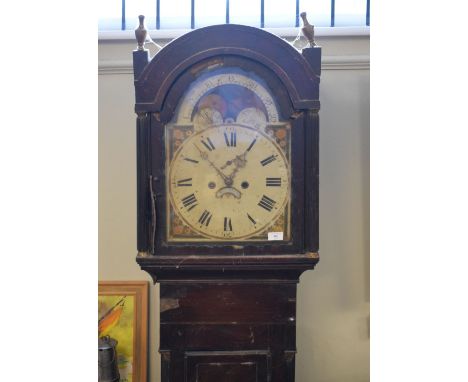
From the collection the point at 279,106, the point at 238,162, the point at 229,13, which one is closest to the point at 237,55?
the point at 279,106

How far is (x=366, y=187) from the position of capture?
1.60 meters

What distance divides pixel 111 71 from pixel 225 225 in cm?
87

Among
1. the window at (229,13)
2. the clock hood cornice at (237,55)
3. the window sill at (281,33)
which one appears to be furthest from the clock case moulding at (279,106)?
the window at (229,13)

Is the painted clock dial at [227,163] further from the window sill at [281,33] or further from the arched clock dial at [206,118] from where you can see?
the window sill at [281,33]

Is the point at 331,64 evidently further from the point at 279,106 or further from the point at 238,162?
the point at 238,162

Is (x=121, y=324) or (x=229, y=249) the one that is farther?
(x=121, y=324)

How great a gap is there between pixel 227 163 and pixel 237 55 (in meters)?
0.32

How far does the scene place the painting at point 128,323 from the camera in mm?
1604

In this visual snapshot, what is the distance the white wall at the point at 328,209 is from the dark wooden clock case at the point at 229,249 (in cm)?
42

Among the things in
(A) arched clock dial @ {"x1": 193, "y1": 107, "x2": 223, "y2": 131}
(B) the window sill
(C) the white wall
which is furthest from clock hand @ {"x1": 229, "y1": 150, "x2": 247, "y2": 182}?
(B) the window sill

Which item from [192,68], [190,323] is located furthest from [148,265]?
[192,68]

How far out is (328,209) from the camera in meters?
1.60

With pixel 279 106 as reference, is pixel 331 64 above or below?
above
